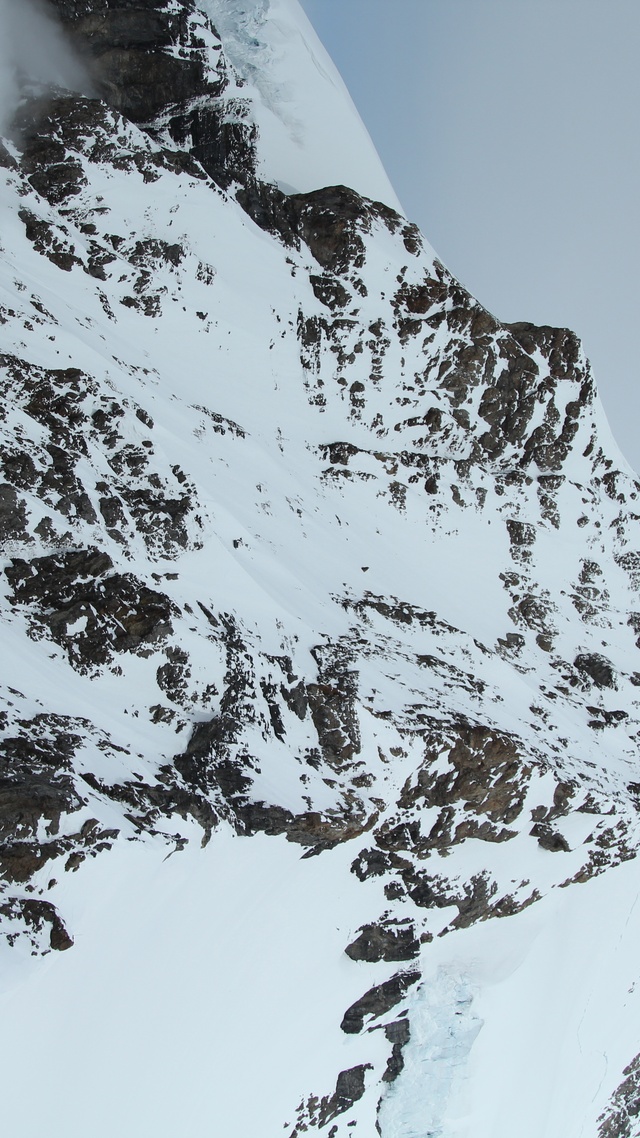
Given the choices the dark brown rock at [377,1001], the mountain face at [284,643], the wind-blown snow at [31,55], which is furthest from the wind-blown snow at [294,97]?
the dark brown rock at [377,1001]

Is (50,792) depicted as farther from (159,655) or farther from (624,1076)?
(624,1076)

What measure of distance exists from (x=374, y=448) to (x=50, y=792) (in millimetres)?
22399

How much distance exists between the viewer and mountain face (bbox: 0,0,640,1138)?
17156mm

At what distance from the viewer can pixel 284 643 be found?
22719 mm

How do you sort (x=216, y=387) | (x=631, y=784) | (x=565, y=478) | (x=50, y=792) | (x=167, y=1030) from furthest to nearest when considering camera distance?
(x=565, y=478)
(x=216, y=387)
(x=631, y=784)
(x=167, y=1030)
(x=50, y=792)

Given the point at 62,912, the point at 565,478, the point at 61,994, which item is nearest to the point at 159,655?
the point at 62,912

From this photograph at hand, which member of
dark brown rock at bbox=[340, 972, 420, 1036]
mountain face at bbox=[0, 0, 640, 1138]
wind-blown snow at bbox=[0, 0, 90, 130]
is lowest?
dark brown rock at bbox=[340, 972, 420, 1036]

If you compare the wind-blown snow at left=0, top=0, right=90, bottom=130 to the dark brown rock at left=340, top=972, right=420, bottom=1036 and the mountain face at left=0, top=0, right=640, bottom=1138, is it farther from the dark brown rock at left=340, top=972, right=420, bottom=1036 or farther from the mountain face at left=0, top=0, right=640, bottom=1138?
the dark brown rock at left=340, top=972, right=420, bottom=1036

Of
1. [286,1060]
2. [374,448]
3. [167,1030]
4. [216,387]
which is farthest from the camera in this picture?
[374,448]

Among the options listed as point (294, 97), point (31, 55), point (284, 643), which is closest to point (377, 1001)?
point (284, 643)

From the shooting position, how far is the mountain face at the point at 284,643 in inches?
675

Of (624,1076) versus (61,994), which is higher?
(61,994)

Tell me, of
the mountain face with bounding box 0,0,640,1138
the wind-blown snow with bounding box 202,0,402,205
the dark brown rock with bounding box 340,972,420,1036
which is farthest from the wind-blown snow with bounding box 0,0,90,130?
the dark brown rock with bounding box 340,972,420,1036

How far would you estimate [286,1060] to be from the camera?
20.8m
